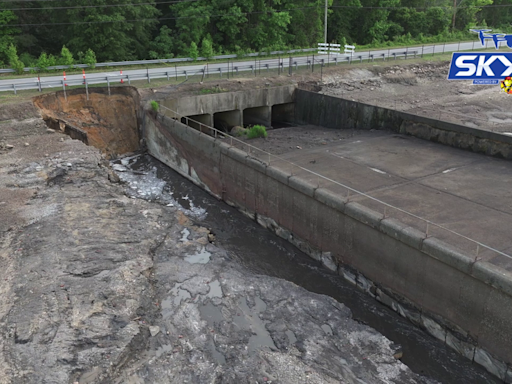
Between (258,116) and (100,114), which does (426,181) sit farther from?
(100,114)

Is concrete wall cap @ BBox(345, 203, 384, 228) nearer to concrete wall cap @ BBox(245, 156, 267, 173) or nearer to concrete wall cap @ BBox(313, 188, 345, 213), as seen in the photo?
concrete wall cap @ BBox(313, 188, 345, 213)

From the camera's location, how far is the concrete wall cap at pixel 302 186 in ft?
57.0

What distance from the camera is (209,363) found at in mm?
11727

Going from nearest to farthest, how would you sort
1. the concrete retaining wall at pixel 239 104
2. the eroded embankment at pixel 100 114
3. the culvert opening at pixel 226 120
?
1. the eroded embankment at pixel 100 114
2. the concrete retaining wall at pixel 239 104
3. the culvert opening at pixel 226 120

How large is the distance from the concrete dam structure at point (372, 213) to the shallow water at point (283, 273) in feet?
1.14

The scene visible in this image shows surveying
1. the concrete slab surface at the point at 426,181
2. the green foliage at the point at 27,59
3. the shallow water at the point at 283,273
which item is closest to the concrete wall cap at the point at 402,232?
the concrete slab surface at the point at 426,181

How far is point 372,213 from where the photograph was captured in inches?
595

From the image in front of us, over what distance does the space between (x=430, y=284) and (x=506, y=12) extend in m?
79.4

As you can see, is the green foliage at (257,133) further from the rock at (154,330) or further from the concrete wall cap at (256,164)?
the rock at (154,330)

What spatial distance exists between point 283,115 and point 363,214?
66.2ft

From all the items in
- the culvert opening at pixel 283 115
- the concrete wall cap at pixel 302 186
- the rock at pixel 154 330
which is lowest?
the rock at pixel 154 330

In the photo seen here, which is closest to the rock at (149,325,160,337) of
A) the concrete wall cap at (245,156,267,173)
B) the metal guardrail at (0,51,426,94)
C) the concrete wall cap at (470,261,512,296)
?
the concrete wall cap at (470,261,512,296)

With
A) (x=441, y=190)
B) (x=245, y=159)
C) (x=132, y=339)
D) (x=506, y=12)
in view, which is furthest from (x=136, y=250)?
(x=506, y=12)

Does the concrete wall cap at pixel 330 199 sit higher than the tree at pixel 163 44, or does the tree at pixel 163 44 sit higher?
the tree at pixel 163 44
